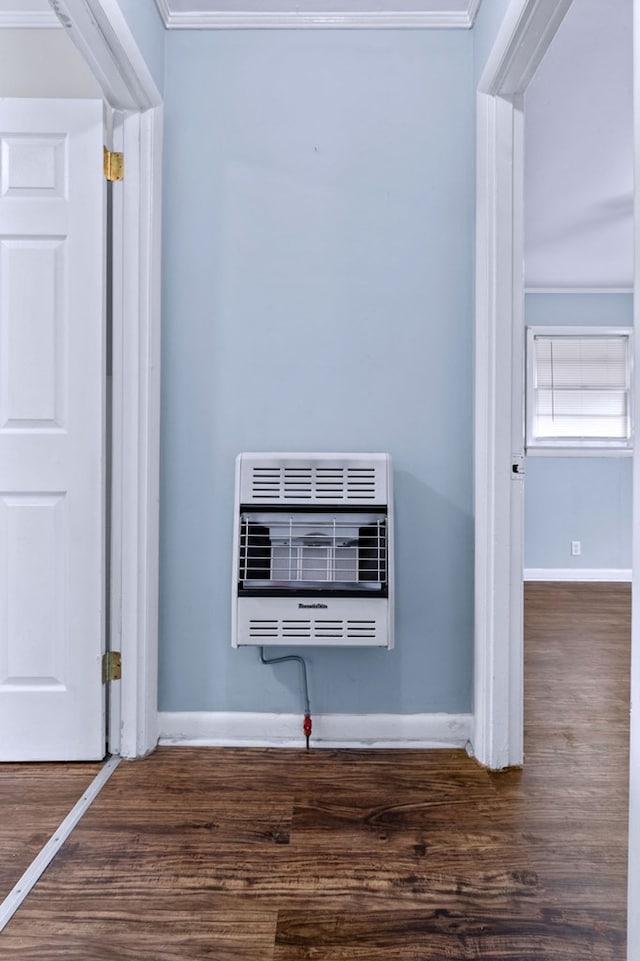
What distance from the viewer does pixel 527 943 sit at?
119 centimetres

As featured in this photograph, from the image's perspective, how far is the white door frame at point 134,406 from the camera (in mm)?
1896

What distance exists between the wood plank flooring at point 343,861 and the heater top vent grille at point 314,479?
0.82 m

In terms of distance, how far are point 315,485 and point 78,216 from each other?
109cm

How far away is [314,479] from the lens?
1902mm

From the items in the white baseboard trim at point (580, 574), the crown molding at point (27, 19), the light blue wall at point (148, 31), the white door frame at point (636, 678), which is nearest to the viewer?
the white door frame at point (636, 678)

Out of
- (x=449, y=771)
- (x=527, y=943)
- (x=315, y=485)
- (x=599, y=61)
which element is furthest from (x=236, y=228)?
(x=527, y=943)

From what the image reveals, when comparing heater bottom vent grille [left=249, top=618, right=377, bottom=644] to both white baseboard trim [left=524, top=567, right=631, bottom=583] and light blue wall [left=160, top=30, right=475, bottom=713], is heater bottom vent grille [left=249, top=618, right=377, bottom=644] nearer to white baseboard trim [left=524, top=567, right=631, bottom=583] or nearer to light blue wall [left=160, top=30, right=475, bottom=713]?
light blue wall [left=160, top=30, right=475, bottom=713]

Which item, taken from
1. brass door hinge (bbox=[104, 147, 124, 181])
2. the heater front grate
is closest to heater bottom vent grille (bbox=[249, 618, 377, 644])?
the heater front grate

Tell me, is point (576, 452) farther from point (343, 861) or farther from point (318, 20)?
point (343, 861)

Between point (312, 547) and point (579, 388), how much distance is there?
13.4 ft

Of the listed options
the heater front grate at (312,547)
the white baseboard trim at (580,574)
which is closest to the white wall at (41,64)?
the heater front grate at (312,547)

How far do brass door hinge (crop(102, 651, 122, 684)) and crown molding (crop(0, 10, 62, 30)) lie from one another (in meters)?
2.01

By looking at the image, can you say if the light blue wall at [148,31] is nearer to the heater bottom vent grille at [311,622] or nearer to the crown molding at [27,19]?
the crown molding at [27,19]

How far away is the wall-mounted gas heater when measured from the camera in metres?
1.83
